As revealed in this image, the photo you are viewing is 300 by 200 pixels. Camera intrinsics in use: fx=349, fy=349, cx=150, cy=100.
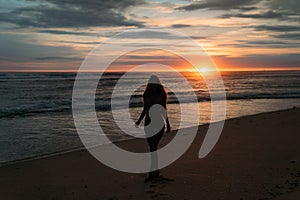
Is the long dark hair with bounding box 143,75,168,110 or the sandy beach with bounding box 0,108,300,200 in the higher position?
the long dark hair with bounding box 143,75,168,110

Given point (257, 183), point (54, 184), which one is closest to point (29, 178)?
point (54, 184)

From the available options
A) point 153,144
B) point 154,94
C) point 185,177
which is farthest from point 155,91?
point 185,177

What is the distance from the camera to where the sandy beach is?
236 inches

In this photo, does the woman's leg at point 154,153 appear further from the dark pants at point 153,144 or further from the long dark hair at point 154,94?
the long dark hair at point 154,94

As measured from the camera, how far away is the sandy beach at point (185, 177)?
6.00 m

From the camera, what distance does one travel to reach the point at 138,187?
6453 mm

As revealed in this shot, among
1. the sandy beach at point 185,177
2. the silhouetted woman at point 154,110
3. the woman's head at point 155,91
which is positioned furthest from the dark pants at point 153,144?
the woman's head at point 155,91

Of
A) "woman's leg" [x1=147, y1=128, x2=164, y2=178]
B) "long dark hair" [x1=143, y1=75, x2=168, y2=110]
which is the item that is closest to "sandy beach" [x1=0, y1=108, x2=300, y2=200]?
"woman's leg" [x1=147, y1=128, x2=164, y2=178]

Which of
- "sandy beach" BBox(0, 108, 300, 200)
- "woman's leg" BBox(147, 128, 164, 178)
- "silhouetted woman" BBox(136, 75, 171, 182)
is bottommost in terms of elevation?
"sandy beach" BBox(0, 108, 300, 200)

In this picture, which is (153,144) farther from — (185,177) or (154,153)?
(185,177)

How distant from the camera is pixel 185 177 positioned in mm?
6930

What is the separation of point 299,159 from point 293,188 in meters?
2.26

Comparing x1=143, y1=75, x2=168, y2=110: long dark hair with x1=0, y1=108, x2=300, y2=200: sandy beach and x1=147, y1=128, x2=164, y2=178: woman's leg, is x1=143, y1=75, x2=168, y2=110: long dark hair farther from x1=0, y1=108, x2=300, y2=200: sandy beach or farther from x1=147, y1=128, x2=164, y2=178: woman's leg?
x1=0, y1=108, x2=300, y2=200: sandy beach

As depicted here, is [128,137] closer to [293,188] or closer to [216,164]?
[216,164]
